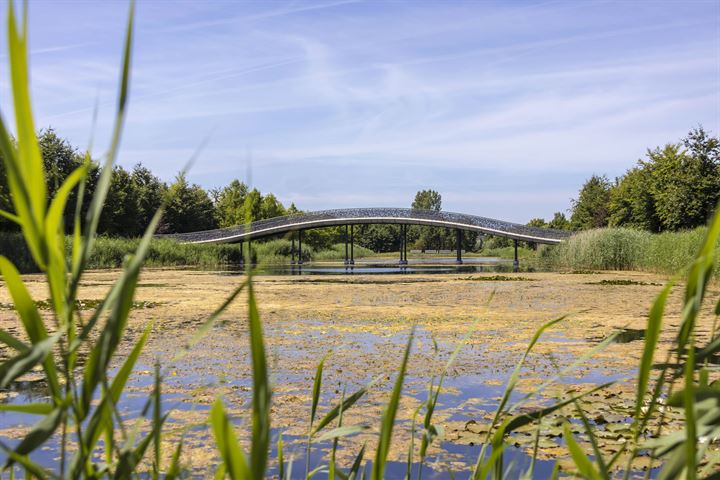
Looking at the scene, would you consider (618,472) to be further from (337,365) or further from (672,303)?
(672,303)

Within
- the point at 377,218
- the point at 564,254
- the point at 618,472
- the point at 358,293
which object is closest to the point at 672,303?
the point at 358,293

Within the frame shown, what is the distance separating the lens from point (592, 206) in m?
45.0

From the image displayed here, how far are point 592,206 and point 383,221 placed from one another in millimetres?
16841

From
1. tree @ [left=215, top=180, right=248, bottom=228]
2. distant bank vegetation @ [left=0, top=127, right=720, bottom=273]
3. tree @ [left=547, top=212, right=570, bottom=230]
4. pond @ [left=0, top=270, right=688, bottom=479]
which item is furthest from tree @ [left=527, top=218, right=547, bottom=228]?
pond @ [left=0, top=270, right=688, bottom=479]

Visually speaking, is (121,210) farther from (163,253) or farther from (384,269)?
(384,269)

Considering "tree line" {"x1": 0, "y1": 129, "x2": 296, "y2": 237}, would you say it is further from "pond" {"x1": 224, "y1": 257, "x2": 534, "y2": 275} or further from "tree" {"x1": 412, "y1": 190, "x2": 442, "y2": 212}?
"tree" {"x1": 412, "y1": 190, "x2": 442, "y2": 212}

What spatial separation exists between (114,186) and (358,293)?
2580 centimetres

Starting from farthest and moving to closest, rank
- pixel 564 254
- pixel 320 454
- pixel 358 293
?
pixel 564 254, pixel 358 293, pixel 320 454

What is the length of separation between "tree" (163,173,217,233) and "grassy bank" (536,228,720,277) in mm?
25430

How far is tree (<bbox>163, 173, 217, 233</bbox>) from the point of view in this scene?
4325 cm

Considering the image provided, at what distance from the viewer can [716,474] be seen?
827mm

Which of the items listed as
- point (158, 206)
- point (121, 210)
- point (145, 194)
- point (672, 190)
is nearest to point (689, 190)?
point (672, 190)

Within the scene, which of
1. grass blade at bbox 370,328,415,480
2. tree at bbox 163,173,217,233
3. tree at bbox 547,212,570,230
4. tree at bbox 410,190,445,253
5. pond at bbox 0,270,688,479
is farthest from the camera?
tree at bbox 410,190,445,253

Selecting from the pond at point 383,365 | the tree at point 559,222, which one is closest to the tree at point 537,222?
the tree at point 559,222
